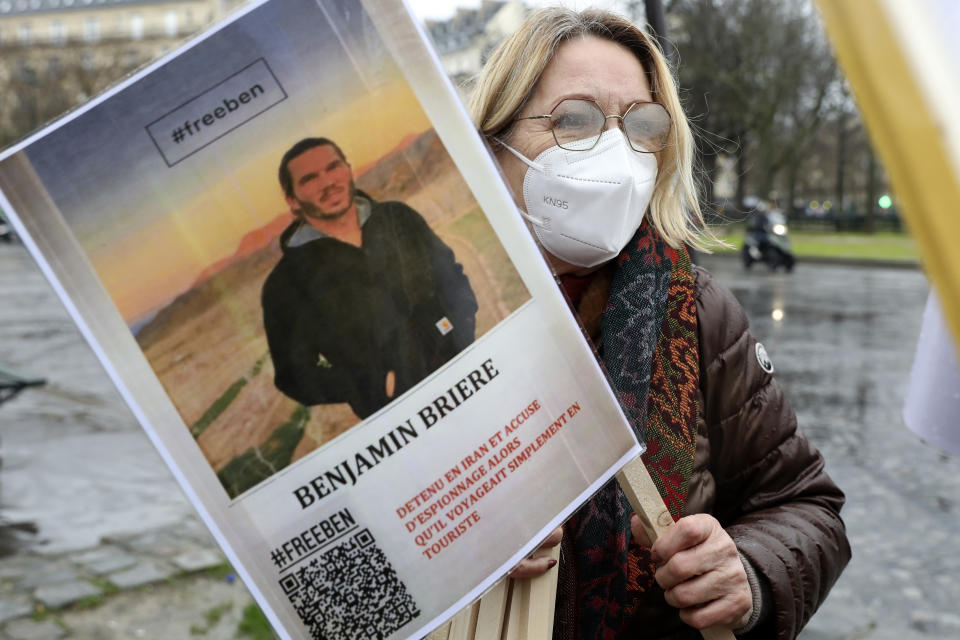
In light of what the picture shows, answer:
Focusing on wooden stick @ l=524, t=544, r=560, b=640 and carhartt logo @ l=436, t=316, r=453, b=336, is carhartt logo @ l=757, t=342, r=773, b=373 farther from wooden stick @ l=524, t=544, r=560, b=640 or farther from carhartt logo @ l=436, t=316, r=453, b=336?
carhartt logo @ l=436, t=316, r=453, b=336

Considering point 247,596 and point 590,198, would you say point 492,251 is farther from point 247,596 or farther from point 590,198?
point 247,596

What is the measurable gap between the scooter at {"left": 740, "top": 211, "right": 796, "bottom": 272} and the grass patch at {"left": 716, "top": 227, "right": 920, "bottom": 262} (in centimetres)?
45

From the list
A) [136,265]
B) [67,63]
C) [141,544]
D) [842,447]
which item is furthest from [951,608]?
[67,63]

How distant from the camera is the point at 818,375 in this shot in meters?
9.30

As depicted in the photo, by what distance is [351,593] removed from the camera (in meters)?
1.05

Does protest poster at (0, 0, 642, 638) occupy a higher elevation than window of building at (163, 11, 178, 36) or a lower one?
lower

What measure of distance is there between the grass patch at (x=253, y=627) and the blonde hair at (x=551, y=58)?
9.03 feet

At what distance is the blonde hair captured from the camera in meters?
1.62

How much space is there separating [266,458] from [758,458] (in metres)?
0.95

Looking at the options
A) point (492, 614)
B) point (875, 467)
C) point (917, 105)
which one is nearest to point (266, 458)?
point (492, 614)

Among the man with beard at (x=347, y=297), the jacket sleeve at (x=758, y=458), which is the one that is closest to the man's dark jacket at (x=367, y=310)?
the man with beard at (x=347, y=297)

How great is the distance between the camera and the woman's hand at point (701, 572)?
1.29 m

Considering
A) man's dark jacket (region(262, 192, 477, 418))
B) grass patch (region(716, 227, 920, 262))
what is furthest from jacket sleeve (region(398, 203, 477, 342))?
grass patch (region(716, 227, 920, 262))

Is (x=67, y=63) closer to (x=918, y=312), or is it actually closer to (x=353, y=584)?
(x=918, y=312)
